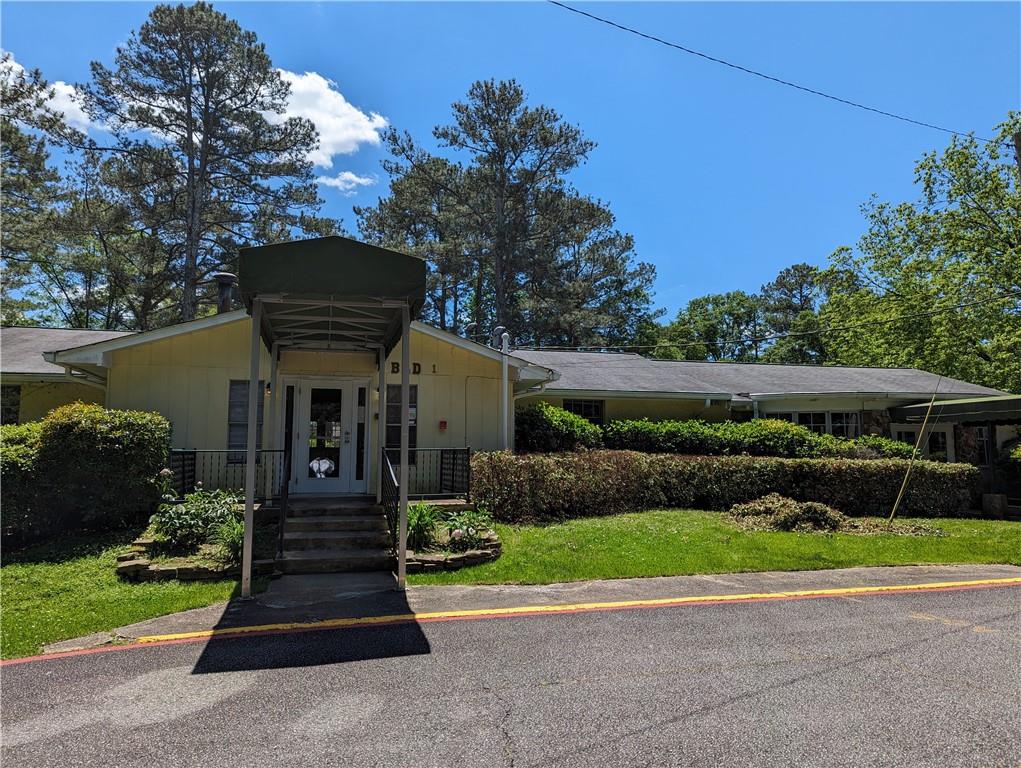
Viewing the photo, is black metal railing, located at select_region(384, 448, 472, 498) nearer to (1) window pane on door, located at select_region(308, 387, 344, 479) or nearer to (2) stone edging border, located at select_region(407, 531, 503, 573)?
(1) window pane on door, located at select_region(308, 387, 344, 479)

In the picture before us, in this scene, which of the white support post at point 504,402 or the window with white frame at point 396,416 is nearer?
the window with white frame at point 396,416

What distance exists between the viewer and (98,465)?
26.3ft

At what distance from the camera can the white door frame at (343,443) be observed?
10.6m

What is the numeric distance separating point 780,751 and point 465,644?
250cm

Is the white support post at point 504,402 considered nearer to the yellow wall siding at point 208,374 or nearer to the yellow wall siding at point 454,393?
the yellow wall siding at point 454,393

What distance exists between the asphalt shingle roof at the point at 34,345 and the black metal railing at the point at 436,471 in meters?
6.24

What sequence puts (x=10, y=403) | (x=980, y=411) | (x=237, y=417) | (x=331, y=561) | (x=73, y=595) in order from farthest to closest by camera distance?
(x=980, y=411) → (x=10, y=403) → (x=237, y=417) → (x=331, y=561) → (x=73, y=595)

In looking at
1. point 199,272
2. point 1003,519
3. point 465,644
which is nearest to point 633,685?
point 465,644

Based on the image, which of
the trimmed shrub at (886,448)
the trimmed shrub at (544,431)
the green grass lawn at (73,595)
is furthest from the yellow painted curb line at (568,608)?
the trimmed shrub at (886,448)

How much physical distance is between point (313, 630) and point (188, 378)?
6857 millimetres

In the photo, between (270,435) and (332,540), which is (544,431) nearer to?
(270,435)

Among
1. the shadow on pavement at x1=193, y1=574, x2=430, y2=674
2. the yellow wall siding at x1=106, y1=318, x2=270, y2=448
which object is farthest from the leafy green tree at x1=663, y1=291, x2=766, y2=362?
the shadow on pavement at x1=193, y1=574, x2=430, y2=674

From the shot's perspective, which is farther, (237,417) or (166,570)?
(237,417)

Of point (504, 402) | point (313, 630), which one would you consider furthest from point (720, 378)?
point (313, 630)
